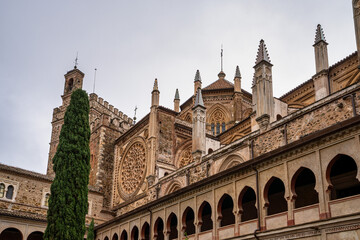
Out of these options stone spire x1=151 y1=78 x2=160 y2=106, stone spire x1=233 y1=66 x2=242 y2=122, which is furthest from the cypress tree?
stone spire x1=233 y1=66 x2=242 y2=122

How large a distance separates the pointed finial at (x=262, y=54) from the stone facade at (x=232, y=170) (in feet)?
0.21

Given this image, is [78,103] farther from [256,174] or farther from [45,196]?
[256,174]

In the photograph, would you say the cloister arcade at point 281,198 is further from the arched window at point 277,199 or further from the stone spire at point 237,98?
the stone spire at point 237,98

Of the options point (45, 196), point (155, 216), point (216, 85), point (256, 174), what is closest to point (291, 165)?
point (256, 174)

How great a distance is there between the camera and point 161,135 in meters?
29.2

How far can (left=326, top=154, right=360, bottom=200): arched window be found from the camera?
13820 mm

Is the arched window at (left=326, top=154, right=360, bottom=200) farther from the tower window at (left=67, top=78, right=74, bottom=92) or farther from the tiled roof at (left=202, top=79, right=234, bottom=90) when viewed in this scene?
the tower window at (left=67, top=78, right=74, bottom=92)

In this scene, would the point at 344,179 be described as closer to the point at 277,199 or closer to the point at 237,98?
the point at 277,199

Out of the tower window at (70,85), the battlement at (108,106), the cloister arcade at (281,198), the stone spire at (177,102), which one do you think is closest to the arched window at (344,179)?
the cloister arcade at (281,198)

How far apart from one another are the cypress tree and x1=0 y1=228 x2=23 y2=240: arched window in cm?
833

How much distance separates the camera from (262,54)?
778 inches

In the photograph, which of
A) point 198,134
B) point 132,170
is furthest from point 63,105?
point 198,134

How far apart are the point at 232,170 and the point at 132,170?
17.6 metres

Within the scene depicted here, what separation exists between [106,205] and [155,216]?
1329cm
